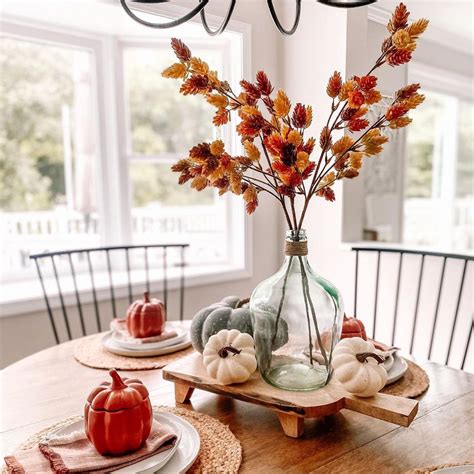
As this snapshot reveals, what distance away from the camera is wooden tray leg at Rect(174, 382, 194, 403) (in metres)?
1.12

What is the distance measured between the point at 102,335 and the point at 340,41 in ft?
6.05

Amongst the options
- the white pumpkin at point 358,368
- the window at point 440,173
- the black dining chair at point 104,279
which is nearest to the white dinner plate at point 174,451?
the white pumpkin at point 358,368

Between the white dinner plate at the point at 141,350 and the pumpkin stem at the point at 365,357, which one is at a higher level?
the pumpkin stem at the point at 365,357

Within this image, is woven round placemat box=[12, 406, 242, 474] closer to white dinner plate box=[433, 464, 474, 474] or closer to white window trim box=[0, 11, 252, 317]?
white dinner plate box=[433, 464, 474, 474]

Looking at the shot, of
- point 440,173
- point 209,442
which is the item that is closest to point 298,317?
point 209,442

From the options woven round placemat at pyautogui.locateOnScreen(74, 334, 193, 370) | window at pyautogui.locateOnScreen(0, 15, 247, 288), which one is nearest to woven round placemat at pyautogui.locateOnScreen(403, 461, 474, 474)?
woven round placemat at pyautogui.locateOnScreen(74, 334, 193, 370)

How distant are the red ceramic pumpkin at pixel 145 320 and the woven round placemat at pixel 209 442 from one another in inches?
15.5

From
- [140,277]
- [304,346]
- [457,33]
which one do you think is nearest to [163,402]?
[304,346]

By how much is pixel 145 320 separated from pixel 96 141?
1555mm

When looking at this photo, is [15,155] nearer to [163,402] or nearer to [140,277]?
[140,277]

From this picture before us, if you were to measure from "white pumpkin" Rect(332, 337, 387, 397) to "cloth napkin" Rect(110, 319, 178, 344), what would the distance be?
632 mm

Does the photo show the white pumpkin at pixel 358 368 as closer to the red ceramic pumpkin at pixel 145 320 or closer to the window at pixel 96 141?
the red ceramic pumpkin at pixel 145 320

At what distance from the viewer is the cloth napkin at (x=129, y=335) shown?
1.46 meters

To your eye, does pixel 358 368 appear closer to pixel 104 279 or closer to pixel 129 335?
pixel 129 335
